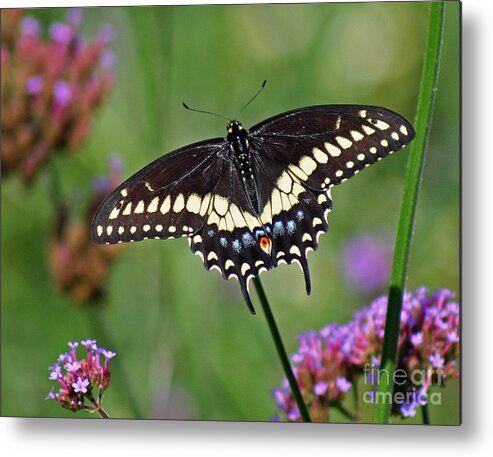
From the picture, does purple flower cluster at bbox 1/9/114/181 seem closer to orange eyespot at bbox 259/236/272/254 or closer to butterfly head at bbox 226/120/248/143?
butterfly head at bbox 226/120/248/143

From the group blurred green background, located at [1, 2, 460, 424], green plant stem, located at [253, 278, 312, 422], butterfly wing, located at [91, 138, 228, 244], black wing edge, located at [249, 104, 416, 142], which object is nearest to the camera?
green plant stem, located at [253, 278, 312, 422]

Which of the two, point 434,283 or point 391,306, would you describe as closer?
point 391,306

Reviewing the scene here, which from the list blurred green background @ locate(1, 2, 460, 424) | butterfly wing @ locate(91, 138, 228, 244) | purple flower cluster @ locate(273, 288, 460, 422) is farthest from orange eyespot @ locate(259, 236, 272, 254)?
blurred green background @ locate(1, 2, 460, 424)

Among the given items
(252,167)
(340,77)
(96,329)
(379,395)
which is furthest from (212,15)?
(379,395)

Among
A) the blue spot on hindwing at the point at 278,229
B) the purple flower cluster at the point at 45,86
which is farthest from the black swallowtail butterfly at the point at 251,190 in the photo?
the purple flower cluster at the point at 45,86

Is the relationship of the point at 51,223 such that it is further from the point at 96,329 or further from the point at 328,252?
the point at 328,252
